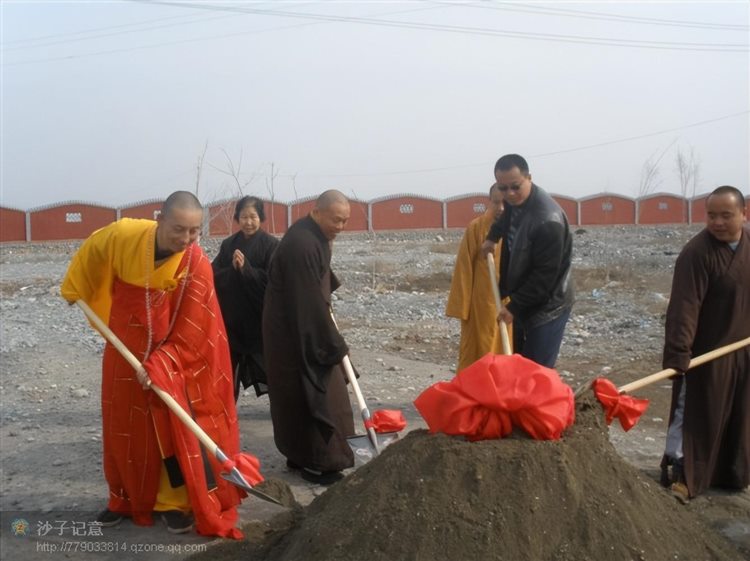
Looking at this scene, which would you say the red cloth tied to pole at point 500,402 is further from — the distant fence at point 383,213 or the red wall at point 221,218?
the distant fence at point 383,213

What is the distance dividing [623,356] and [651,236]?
21719mm

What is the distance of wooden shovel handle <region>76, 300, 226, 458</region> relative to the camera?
3693 mm

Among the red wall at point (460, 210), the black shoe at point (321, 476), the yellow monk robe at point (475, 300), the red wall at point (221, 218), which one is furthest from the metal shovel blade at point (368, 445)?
the red wall at point (460, 210)

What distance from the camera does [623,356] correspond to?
8594 mm

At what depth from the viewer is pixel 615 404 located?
12.2 ft

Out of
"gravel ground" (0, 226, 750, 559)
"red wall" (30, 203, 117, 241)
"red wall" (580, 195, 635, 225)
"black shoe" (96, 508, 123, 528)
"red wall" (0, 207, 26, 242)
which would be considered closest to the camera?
"black shoe" (96, 508, 123, 528)

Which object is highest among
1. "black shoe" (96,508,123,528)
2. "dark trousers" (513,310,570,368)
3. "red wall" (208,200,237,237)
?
"red wall" (208,200,237,237)

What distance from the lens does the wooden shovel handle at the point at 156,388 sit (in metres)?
3.69

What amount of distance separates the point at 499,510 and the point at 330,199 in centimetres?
227

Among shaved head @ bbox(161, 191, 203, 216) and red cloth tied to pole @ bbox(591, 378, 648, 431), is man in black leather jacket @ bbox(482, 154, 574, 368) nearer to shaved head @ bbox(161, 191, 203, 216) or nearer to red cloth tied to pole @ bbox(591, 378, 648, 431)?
red cloth tied to pole @ bbox(591, 378, 648, 431)

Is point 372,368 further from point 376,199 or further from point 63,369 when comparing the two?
point 376,199

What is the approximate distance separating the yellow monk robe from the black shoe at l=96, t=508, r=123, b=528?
2702 millimetres

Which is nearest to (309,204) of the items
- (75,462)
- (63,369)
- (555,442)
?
(63,369)

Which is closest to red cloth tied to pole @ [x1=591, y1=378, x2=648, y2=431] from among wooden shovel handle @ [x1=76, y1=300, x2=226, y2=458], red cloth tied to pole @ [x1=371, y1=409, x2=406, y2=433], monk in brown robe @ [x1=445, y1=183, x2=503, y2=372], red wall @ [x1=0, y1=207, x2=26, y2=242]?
red cloth tied to pole @ [x1=371, y1=409, x2=406, y2=433]
